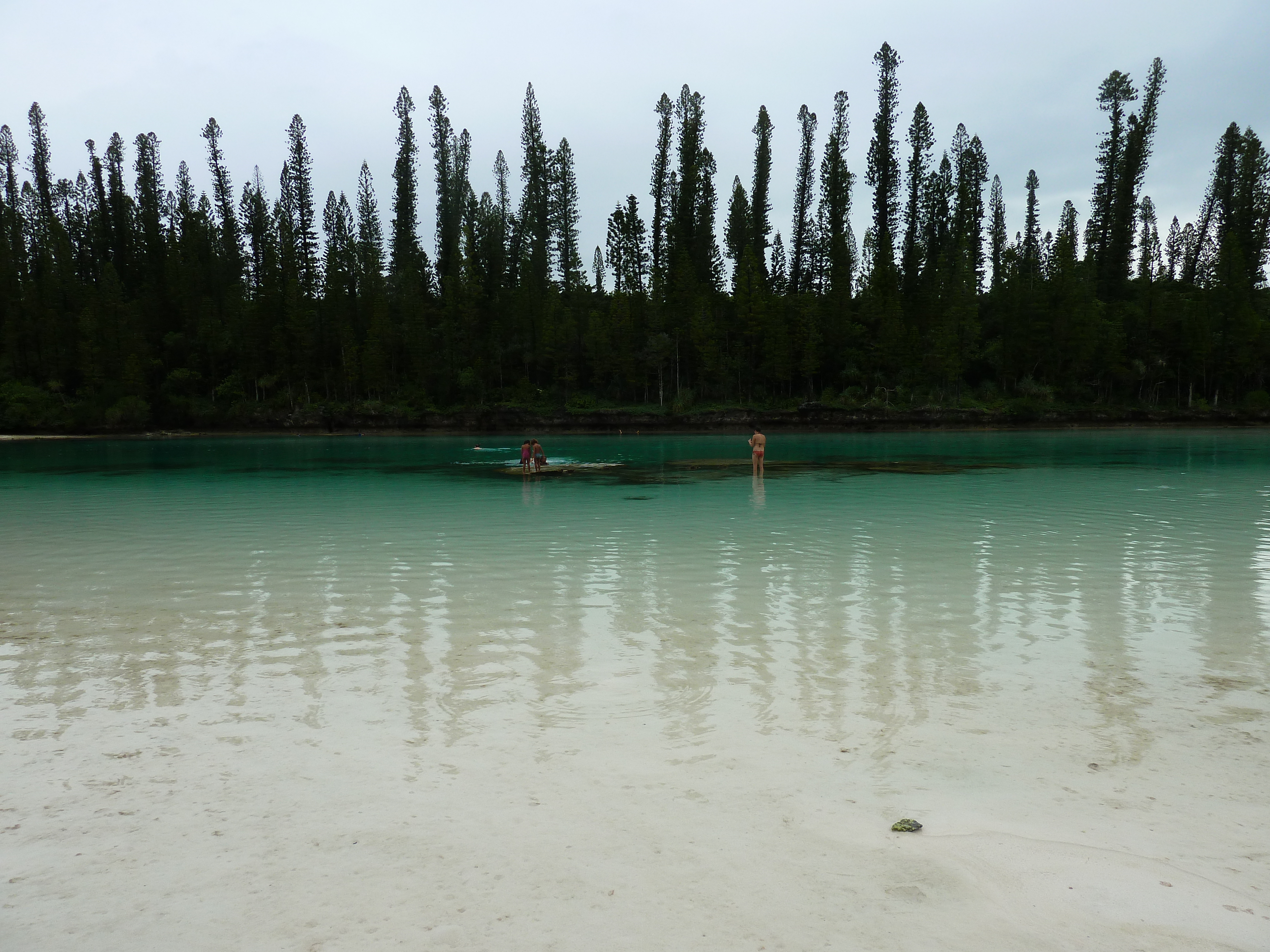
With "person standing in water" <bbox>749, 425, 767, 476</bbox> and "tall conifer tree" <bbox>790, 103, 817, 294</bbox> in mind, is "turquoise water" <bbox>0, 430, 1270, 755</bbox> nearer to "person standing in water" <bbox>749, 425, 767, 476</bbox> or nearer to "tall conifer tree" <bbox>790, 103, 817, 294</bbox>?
"person standing in water" <bbox>749, 425, 767, 476</bbox>

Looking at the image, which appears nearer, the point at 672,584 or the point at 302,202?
the point at 672,584

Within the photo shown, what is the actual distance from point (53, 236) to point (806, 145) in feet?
258

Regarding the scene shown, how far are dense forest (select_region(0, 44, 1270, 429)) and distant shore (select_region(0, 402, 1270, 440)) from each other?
1243 mm

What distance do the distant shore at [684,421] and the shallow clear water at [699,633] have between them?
159 feet

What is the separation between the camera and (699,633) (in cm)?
783

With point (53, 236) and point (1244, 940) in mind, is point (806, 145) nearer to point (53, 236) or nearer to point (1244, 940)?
point (53, 236)

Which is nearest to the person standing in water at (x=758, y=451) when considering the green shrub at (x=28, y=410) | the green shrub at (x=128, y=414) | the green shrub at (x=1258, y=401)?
the green shrub at (x=1258, y=401)

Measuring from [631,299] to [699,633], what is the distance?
236 ft

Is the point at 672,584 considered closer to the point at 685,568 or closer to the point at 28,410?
the point at 685,568

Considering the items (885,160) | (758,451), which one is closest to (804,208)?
(885,160)

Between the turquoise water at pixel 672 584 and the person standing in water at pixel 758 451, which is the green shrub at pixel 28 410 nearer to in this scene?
the turquoise water at pixel 672 584

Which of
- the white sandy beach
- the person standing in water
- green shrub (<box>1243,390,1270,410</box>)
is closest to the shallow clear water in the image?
the white sandy beach

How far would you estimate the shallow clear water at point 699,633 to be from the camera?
5055mm

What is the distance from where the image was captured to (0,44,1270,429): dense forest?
71.6m
